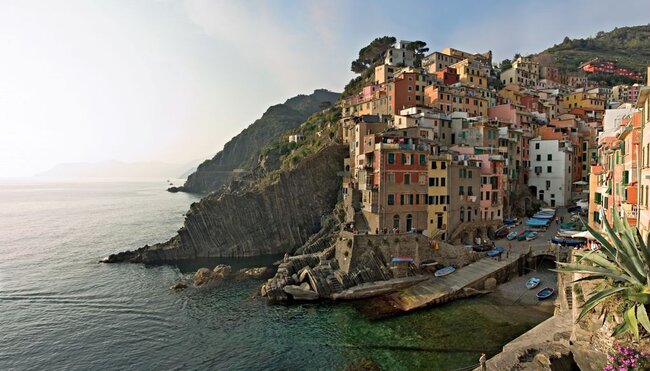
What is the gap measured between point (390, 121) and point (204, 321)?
40.7 m

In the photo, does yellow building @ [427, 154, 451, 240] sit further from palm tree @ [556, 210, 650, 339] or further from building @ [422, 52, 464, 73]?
building @ [422, 52, 464, 73]

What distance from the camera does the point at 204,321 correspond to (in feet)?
113

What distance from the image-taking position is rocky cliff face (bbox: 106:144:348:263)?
2411 inches

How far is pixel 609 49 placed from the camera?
→ 16550 cm

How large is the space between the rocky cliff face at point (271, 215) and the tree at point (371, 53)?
4825cm

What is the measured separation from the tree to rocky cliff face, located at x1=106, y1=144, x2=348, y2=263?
158 feet

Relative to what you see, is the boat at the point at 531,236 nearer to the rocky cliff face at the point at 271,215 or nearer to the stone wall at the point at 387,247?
the stone wall at the point at 387,247

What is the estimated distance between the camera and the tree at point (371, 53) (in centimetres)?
9675

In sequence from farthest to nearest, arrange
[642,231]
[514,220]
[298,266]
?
[514,220]
[298,266]
[642,231]

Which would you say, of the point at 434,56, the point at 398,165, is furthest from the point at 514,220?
the point at 434,56

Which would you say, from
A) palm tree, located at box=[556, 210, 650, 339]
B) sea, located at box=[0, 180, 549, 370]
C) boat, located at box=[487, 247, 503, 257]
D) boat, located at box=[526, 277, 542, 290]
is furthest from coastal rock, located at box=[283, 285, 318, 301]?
palm tree, located at box=[556, 210, 650, 339]

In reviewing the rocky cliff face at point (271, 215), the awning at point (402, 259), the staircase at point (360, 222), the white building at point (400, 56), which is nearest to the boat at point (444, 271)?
the awning at point (402, 259)

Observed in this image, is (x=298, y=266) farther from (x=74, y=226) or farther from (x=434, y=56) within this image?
(x=74, y=226)

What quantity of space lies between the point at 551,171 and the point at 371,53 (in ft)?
187
